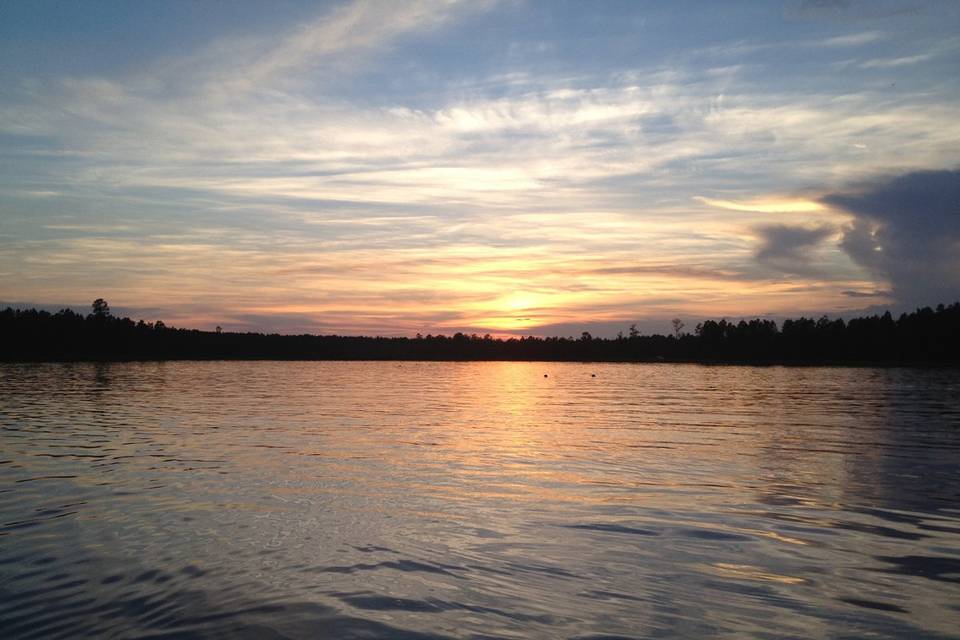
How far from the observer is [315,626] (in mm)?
10125

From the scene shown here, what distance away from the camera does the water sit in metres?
10.4

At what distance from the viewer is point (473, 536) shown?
15.3 m

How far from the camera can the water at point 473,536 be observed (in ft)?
34.0

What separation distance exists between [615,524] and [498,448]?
1511 centimetres

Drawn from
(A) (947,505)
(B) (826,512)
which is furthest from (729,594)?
(A) (947,505)

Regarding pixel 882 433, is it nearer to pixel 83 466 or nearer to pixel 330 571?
pixel 330 571

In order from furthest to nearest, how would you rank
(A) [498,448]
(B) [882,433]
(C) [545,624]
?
(B) [882,433] < (A) [498,448] < (C) [545,624]

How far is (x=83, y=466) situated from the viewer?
23.9 m

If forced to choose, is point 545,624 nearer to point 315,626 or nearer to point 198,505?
point 315,626

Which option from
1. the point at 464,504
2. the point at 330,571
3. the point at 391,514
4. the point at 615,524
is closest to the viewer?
the point at 330,571

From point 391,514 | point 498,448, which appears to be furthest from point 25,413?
point 391,514

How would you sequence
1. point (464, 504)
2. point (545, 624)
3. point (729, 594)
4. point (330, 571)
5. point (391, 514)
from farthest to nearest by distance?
point (464, 504) < point (391, 514) < point (330, 571) < point (729, 594) < point (545, 624)

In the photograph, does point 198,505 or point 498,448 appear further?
point 498,448

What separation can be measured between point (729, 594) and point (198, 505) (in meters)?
14.1
